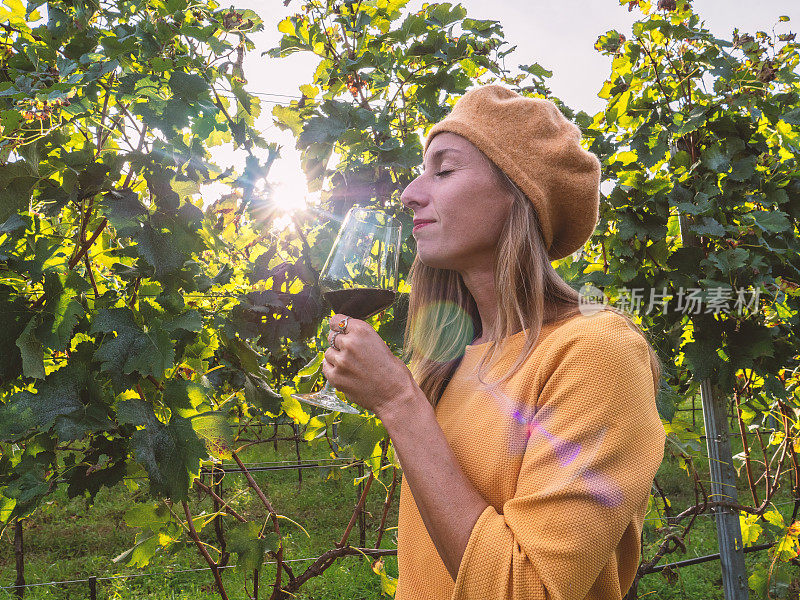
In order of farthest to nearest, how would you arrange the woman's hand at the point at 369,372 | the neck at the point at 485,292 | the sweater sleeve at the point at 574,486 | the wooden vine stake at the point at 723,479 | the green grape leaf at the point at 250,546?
the wooden vine stake at the point at 723,479
the green grape leaf at the point at 250,546
the neck at the point at 485,292
the woman's hand at the point at 369,372
the sweater sleeve at the point at 574,486

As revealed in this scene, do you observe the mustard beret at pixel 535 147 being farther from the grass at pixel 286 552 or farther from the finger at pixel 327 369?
the grass at pixel 286 552

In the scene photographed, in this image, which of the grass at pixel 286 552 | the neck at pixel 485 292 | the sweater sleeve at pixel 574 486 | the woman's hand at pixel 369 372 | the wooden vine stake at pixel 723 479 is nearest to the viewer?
the sweater sleeve at pixel 574 486

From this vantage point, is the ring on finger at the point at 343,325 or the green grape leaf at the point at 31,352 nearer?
the ring on finger at the point at 343,325

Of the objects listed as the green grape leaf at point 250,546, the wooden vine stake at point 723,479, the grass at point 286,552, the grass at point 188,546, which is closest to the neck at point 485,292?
the green grape leaf at point 250,546

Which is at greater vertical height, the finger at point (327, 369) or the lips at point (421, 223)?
the lips at point (421, 223)

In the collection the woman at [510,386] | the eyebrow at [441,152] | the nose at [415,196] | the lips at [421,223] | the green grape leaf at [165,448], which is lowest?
the green grape leaf at [165,448]

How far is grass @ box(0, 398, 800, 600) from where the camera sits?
4.47 meters

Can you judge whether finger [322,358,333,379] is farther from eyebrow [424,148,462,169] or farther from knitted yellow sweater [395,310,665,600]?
eyebrow [424,148,462,169]

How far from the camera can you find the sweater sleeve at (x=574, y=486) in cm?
88

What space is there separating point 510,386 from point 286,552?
15.8ft

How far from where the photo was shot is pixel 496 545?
91cm

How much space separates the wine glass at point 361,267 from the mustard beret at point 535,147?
0.27 meters

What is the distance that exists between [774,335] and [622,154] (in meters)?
1.09

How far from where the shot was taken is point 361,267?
1.23 metres
